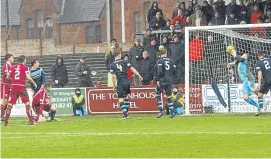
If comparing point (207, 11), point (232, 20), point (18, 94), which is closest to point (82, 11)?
point (207, 11)

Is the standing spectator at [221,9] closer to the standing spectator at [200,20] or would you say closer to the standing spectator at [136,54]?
the standing spectator at [200,20]

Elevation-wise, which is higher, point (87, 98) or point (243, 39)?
point (243, 39)

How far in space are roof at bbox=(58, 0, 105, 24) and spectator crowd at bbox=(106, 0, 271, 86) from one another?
52127 millimetres

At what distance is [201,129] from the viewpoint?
23156 millimetres

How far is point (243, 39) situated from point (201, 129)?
10.4m

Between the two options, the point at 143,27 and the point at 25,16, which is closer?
the point at 143,27

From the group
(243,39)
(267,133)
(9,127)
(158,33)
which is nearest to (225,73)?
(243,39)

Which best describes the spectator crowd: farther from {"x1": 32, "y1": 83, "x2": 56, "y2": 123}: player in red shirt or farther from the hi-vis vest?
{"x1": 32, "y1": 83, "x2": 56, "y2": 123}: player in red shirt

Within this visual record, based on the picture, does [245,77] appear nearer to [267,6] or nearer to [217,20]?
[217,20]

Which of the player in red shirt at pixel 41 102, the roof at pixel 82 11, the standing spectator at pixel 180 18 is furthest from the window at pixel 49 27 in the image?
the player in red shirt at pixel 41 102

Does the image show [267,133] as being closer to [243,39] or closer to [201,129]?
[201,129]

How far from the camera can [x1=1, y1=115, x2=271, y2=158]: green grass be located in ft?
57.0

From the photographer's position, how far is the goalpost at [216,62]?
1280 inches

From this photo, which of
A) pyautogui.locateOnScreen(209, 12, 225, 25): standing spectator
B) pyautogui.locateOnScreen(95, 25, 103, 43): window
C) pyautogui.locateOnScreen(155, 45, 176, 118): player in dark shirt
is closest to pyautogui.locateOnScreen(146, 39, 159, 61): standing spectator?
pyautogui.locateOnScreen(209, 12, 225, 25): standing spectator
